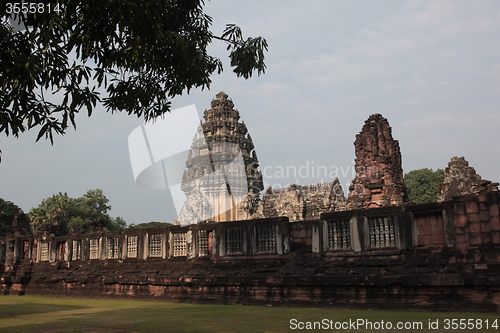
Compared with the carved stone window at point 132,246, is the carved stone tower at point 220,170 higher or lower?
higher

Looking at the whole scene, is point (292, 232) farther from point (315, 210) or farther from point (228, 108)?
point (228, 108)

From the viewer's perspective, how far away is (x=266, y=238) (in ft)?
41.4

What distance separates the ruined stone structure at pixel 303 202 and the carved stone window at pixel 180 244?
2318cm

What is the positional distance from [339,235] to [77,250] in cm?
1167

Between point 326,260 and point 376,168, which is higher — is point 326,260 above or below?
below

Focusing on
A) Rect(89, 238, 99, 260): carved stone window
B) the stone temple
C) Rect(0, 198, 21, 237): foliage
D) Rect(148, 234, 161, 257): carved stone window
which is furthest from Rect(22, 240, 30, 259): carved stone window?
Rect(0, 198, 21, 237): foliage

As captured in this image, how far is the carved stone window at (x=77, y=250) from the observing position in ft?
60.0

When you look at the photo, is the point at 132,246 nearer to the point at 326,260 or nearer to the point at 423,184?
the point at 326,260

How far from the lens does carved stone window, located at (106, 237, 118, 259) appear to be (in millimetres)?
16703

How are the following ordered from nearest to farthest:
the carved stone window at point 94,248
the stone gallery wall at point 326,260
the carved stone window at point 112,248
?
1. the stone gallery wall at point 326,260
2. the carved stone window at point 112,248
3. the carved stone window at point 94,248

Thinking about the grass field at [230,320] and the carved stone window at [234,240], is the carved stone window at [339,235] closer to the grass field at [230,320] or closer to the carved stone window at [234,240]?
the grass field at [230,320]

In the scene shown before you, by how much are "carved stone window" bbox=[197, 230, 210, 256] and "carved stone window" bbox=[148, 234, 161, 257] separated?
1.90 metres

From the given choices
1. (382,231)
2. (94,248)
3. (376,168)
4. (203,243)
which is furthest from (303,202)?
(382,231)

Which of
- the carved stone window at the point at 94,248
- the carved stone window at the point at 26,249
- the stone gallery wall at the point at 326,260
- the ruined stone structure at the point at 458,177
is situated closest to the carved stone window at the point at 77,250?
the carved stone window at the point at 94,248
